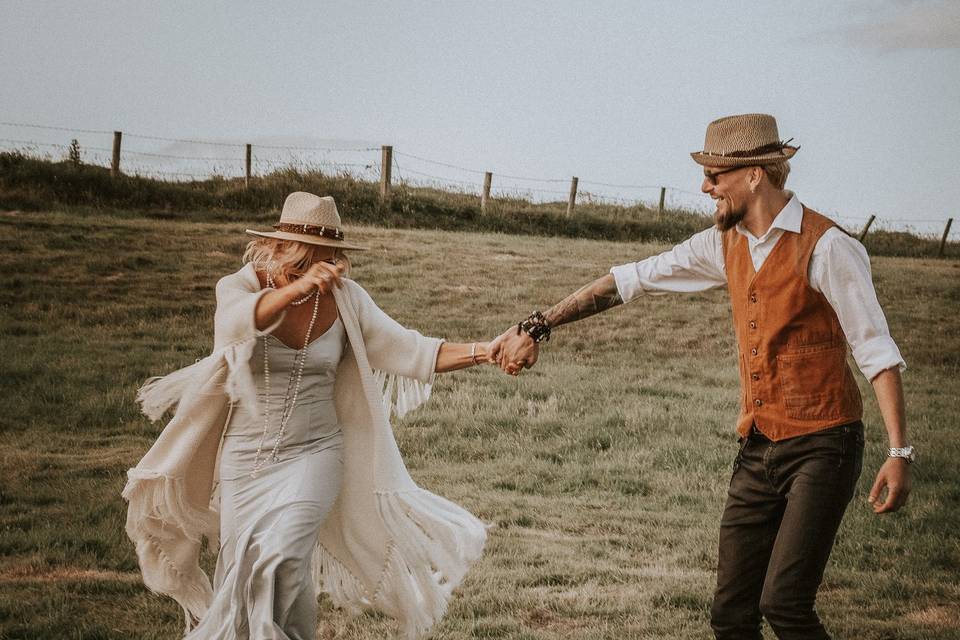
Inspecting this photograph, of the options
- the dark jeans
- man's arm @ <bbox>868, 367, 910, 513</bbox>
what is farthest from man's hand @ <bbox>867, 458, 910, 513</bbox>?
the dark jeans

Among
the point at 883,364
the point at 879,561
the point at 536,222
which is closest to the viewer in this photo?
the point at 883,364

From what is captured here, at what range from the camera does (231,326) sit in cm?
295

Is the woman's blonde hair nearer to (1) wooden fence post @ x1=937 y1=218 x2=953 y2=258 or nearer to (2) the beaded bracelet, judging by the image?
(2) the beaded bracelet

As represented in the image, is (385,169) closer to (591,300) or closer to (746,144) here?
(591,300)

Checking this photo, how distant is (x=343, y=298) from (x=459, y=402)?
4.56 m

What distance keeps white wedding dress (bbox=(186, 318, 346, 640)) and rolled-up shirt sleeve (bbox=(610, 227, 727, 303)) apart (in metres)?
0.96

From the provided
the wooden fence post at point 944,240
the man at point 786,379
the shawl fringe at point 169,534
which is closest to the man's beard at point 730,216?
the man at point 786,379

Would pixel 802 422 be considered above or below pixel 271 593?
above

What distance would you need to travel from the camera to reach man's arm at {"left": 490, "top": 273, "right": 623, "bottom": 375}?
131 inches

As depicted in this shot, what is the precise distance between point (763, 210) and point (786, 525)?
2.88ft

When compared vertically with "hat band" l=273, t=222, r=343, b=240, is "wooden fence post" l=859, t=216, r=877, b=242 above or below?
above

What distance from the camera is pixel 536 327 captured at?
373cm

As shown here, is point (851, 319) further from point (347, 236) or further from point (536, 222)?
point (536, 222)

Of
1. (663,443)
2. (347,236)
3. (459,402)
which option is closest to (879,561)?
(663,443)
